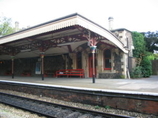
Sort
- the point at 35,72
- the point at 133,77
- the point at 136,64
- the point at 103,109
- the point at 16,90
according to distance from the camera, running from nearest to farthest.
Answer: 1. the point at 103,109
2. the point at 16,90
3. the point at 133,77
4. the point at 136,64
5. the point at 35,72

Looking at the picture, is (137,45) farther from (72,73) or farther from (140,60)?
(72,73)

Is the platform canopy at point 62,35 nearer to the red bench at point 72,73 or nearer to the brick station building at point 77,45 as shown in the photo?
the brick station building at point 77,45

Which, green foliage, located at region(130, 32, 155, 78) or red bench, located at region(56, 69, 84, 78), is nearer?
green foliage, located at region(130, 32, 155, 78)

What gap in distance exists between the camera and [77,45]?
14.1m

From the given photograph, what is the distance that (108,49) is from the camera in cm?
1311

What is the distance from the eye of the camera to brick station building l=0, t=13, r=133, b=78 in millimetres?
8594

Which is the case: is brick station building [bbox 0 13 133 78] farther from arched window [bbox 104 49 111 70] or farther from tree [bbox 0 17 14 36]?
tree [bbox 0 17 14 36]

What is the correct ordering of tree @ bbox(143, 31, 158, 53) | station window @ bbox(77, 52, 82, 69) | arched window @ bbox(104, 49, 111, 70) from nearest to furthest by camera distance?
arched window @ bbox(104, 49, 111, 70), station window @ bbox(77, 52, 82, 69), tree @ bbox(143, 31, 158, 53)

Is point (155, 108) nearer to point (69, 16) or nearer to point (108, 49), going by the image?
point (69, 16)

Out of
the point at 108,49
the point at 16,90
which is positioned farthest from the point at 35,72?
the point at 108,49

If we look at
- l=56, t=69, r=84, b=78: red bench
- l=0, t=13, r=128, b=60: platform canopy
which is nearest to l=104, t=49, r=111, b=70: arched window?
l=0, t=13, r=128, b=60: platform canopy

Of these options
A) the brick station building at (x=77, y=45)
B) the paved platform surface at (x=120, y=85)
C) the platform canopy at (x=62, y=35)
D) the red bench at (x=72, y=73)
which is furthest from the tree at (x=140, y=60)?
the red bench at (x=72, y=73)

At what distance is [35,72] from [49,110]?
14.3 metres

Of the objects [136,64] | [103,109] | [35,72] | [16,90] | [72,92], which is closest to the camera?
[103,109]
